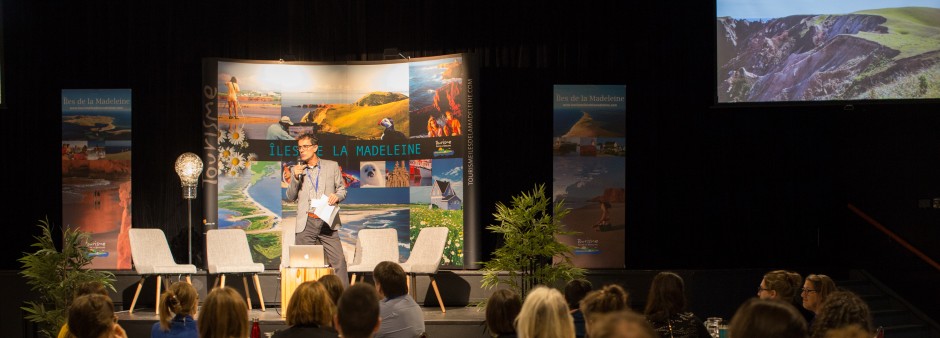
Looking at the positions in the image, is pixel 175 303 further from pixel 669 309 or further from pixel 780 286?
pixel 780 286

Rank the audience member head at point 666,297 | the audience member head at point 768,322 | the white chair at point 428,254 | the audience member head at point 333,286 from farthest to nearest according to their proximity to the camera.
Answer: the white chair at point 428,254 → the audience member head at point 333,286 → the audience member head at point 666,297 → the audience member head at point 768,322

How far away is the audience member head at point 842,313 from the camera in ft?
14.0

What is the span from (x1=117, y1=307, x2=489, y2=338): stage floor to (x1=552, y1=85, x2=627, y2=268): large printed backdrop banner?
1.70 m

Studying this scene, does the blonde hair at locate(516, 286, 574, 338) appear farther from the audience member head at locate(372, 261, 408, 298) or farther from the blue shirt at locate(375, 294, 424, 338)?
the audience member head at locate(372, 261, 408, 298)

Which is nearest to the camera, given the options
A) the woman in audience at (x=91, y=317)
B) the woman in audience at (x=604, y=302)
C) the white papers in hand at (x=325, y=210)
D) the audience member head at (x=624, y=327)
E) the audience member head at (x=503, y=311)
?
the audience member head at (x=624, y=327)

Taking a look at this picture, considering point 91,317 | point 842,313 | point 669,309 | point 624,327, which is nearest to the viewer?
point 624,327

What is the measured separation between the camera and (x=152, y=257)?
10.8 m

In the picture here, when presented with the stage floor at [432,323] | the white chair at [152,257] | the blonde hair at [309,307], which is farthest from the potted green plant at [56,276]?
the blonde hair at [309,307]

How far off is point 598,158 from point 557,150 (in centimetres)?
46

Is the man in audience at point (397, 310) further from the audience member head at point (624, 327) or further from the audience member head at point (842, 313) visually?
the audience member head at point (624, 327)

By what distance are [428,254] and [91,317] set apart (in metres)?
6.50

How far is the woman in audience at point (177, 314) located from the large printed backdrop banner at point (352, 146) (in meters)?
6.29

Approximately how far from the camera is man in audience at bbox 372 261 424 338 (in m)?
5.85

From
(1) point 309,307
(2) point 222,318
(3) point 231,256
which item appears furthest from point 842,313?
(3) point 231,256
